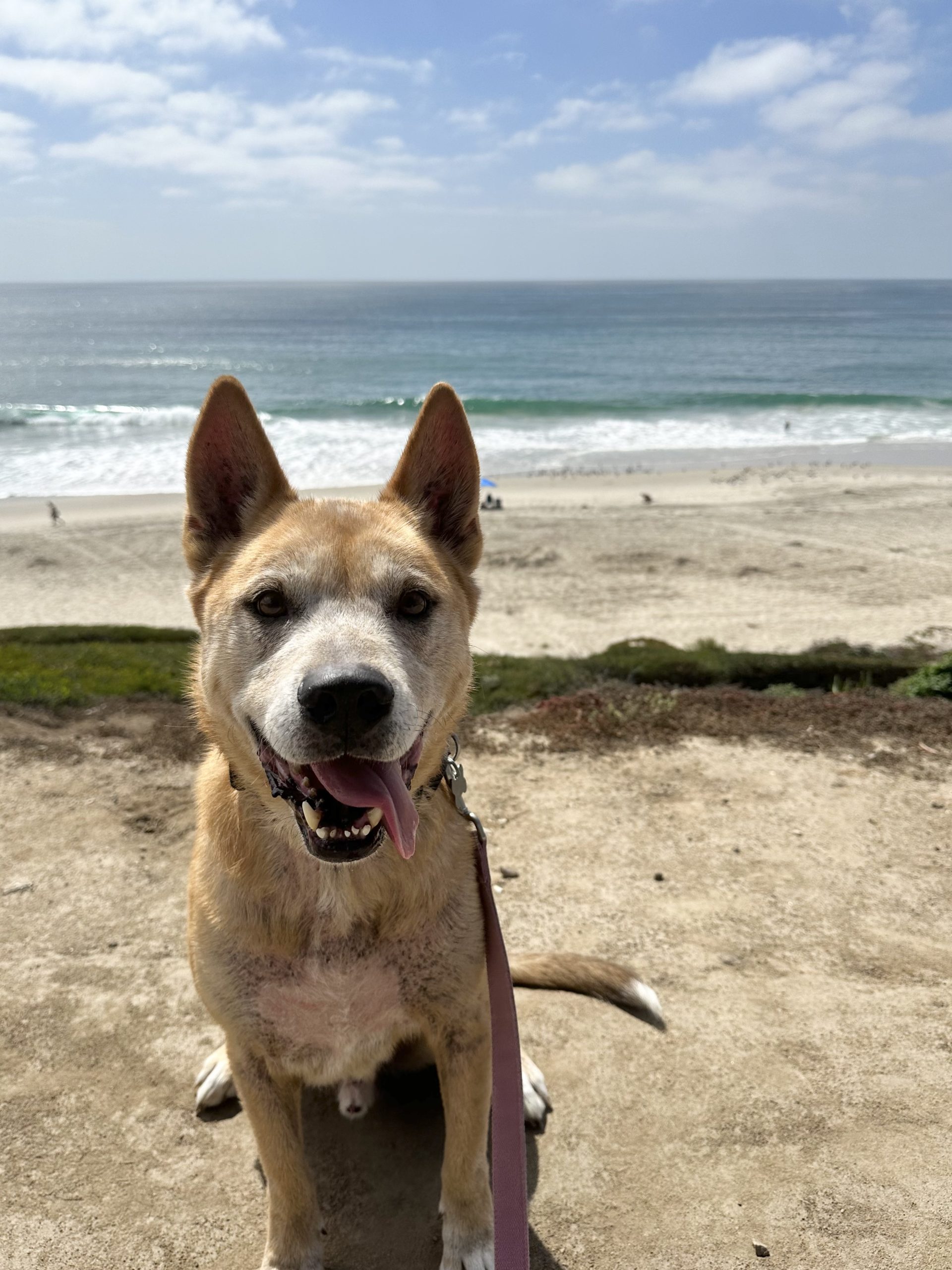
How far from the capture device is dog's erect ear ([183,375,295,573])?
3471mm

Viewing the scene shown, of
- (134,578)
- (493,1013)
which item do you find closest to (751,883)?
(493,1013)

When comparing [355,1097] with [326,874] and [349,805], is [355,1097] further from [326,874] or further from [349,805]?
[349,805]

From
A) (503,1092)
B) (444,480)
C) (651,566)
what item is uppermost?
(444,480)

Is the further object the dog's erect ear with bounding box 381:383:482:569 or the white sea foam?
the white sea foam

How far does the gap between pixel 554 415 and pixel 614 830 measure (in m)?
42.9

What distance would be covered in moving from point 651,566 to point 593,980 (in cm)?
1452

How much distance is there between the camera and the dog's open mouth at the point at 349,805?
9.23 feet

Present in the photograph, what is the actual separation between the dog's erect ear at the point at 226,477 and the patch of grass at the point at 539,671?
5084mm

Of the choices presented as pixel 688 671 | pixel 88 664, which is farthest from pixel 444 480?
pixel 88 664

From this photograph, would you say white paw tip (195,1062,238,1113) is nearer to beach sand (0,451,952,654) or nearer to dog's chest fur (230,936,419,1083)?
dog's chest fur (230,936,419,1083)

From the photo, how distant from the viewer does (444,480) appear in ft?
12.5

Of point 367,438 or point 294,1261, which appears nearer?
point 294,1261

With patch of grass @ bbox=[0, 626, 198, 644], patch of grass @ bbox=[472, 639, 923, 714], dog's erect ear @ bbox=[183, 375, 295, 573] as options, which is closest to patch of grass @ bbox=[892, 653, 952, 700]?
patch of grass @ bbox=[472, 639, 923, 714]

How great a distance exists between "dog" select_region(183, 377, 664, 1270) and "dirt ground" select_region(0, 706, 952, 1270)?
55 cm
